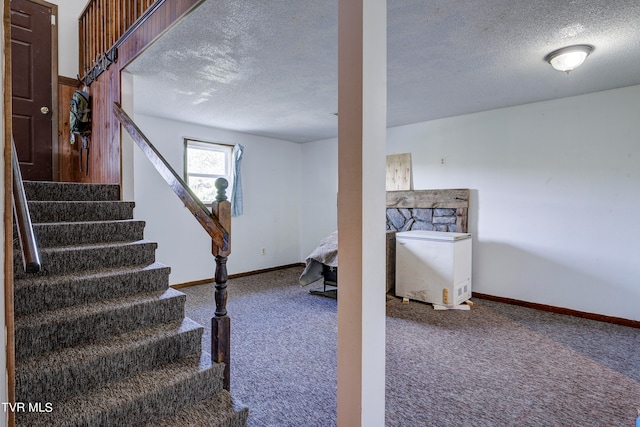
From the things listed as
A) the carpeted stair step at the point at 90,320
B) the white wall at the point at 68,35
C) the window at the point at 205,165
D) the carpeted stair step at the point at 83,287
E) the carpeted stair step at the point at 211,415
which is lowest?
the carpeted stair step at the point at 211,415

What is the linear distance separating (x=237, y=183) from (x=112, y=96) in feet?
7.62

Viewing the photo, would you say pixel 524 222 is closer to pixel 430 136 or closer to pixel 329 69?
pixel 430 136

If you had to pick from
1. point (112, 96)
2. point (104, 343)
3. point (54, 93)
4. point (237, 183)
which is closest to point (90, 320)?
point (104, 343)

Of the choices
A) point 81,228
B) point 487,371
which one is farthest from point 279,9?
point 487,371

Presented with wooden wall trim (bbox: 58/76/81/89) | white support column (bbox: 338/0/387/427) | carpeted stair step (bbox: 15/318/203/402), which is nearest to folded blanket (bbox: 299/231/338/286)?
carpeted stair step (bbox: 15/318/203/402)

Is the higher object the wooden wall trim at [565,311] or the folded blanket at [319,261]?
the folded blanket at [319,261]

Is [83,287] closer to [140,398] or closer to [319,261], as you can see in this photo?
[140,398]

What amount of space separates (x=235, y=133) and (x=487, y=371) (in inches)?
181

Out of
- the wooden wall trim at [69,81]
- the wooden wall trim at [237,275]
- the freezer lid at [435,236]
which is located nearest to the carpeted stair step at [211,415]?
the freezer lid at [435,236]

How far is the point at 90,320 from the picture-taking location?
6.00ft

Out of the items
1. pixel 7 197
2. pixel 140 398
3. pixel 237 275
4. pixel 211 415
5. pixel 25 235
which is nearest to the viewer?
pixel 7 197

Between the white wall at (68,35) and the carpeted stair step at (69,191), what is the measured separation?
1.64m

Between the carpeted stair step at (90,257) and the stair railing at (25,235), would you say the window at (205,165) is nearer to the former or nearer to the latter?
the carpeted stair step at (90,257)

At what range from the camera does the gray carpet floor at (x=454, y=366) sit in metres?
1.93
